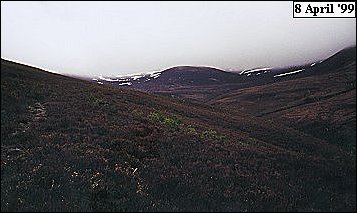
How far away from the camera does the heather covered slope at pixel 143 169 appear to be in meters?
11.0

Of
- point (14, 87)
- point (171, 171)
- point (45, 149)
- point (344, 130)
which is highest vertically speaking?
point (14, 87)

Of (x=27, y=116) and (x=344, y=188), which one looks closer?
(x=344, y=188)

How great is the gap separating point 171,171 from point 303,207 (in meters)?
4.75

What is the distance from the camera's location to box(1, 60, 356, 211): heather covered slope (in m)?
11.0

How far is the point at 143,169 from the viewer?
13.4m

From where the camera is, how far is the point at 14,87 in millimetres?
23844

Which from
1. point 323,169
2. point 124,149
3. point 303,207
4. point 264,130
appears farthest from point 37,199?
point 264,130

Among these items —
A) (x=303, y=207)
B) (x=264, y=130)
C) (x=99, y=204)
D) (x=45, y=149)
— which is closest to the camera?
(x=99, y=204)

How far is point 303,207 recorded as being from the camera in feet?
36.9

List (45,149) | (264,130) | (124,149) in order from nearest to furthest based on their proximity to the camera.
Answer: (45,149), (124,149), (264,130)

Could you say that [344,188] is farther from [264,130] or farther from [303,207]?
[264,130]

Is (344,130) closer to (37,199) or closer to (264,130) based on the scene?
(264,130)

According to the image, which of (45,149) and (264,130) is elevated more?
(45,149)

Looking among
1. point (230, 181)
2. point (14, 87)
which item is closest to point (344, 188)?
point (230, 181)
